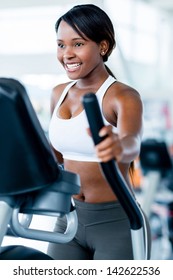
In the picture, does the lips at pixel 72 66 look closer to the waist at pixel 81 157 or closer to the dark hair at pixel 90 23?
the dark hair at pixel 90 23

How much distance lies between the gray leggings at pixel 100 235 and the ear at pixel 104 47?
47 cm

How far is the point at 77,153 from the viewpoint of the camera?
149 cm

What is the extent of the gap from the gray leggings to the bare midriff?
0.02 metres

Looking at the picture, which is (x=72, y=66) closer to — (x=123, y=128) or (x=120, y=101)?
(x=120, y=101)

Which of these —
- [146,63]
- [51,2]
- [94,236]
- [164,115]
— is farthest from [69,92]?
[146,63]

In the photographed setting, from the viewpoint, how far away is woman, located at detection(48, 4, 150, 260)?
1.40m

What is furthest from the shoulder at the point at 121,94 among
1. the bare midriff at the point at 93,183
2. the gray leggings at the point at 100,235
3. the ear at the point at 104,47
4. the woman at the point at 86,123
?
the gray leggings at the point at 100,235

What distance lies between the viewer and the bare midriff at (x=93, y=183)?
1.49 meters

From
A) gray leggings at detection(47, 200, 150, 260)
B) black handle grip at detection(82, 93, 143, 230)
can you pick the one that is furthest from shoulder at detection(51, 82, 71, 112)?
black handle grip at detection(82, 93, 143, 230)

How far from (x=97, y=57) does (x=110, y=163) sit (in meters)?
0.55

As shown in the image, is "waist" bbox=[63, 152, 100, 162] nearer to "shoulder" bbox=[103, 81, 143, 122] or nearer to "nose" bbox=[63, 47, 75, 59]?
"shoulder" bbox=[103, 81, 143, 122]

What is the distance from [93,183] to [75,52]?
0.41 meters

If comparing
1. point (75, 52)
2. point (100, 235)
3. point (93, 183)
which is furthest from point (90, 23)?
point (100, 235)
